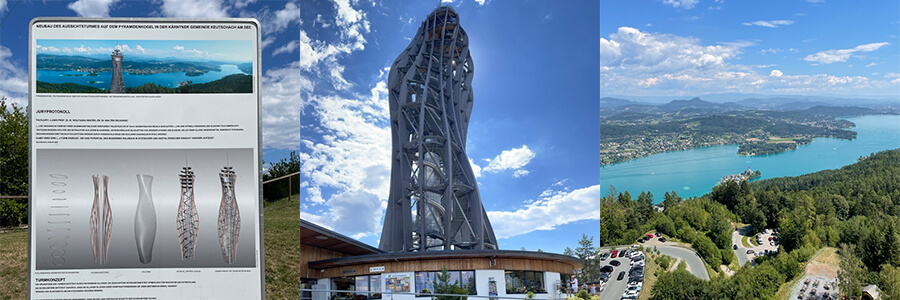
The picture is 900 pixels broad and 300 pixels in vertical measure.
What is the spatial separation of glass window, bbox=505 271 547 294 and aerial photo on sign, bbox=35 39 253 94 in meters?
6.13

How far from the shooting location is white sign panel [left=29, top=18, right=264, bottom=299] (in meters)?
4.14

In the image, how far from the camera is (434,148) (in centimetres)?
1227

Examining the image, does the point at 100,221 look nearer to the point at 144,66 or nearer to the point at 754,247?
the point at 144,66

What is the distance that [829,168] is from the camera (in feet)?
31.3

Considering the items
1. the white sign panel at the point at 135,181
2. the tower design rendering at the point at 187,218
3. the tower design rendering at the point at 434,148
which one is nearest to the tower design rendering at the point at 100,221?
the white sign panel at the point at 135,181

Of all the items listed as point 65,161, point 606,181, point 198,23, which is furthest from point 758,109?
point 65,161

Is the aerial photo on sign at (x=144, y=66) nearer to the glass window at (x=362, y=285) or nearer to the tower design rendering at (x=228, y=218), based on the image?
the tower design rendering at (x=228, y=218)

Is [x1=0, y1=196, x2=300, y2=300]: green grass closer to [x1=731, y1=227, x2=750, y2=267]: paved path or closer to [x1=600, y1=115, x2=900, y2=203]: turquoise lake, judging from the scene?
[x1=600, y1=115, x2=900, y2=203]: turquoise lake

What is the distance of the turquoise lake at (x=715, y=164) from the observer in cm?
938

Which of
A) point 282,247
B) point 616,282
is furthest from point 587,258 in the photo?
point 282,247

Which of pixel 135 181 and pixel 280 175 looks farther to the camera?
pixel 280 175

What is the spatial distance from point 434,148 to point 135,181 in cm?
829

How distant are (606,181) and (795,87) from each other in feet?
11.3

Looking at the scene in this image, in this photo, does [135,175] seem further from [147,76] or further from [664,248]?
[664,248]
